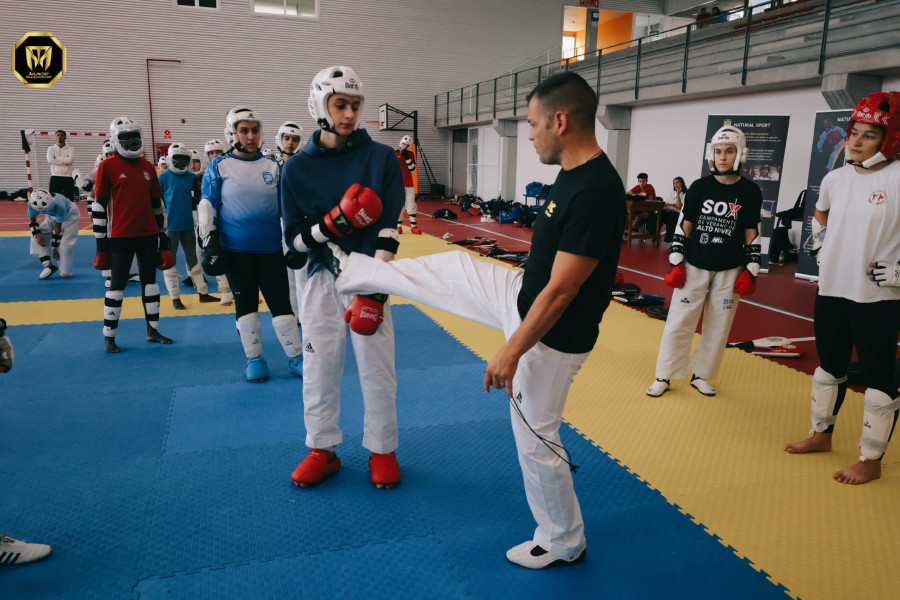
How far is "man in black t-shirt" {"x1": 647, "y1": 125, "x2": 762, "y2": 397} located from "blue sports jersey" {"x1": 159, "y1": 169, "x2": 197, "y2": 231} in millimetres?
5661

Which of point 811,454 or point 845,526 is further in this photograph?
point 811,454

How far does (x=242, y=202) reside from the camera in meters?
4.42

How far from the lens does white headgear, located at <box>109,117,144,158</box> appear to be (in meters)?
4.88

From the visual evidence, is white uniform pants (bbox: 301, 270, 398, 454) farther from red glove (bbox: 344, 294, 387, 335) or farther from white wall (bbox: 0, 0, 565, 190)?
white wall (bbox: 0, 0, 565, 190)

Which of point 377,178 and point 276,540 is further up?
point 377,178

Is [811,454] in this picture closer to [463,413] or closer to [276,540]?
[463,413]

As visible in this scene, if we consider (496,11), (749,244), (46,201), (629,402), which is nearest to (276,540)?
(629,402)

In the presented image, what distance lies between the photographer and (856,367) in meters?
4.61

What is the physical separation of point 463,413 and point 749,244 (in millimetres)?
2459

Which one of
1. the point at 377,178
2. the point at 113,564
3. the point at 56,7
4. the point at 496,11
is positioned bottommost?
the point at 113,564

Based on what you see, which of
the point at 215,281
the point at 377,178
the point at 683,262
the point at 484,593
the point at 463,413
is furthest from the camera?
the point at 215,281

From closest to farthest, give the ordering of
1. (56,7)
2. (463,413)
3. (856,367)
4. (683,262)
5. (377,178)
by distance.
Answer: (377,178)
(463,413)
(683,262)
(856,367)
(56,7)

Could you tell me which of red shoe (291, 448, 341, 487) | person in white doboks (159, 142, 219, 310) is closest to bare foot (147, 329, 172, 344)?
person in white doboks (159, 142, 219, 310)

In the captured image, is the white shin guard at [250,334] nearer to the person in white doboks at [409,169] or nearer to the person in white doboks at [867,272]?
the person in white doboks at [867,272]
